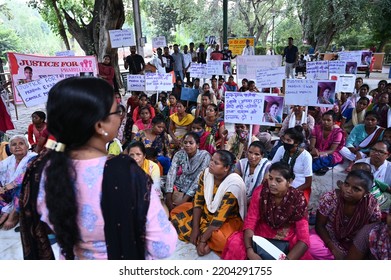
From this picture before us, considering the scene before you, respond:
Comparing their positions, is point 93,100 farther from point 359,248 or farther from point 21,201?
point 359,248

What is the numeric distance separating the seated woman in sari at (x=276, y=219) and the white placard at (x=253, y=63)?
5.80 m

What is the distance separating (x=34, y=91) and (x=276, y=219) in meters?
3.65

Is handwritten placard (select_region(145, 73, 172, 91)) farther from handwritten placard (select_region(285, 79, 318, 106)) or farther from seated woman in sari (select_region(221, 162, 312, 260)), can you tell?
seated woman in sari (select_region(221, 162, 312, 260))

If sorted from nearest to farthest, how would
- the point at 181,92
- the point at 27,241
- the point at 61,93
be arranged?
the point at 61,93, the point at 27,241, the point at 181,92

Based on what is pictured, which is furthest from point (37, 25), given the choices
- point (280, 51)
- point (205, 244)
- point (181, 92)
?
point (205, 244)

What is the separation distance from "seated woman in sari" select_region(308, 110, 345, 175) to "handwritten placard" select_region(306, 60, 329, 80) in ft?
5.93

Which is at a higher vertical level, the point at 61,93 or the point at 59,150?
the point at 61,93

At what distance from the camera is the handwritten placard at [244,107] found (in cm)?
374

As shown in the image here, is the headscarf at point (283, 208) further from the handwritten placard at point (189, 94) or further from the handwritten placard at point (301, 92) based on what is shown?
the handwritten placard at point (189, 94)

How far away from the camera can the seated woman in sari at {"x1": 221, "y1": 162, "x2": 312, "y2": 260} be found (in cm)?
249

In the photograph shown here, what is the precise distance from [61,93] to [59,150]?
0.19 meters

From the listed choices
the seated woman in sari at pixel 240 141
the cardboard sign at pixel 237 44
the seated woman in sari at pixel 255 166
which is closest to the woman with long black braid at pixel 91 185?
the seated woman in sari at pixel 255 166

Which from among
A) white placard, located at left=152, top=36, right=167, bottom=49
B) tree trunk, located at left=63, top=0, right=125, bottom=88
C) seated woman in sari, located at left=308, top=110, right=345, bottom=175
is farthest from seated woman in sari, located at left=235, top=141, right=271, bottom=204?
tree trunk, located at left=63, top=0, right=125, bottom=88

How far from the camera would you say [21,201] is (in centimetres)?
120
